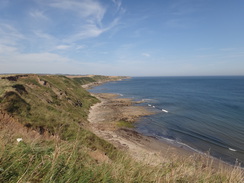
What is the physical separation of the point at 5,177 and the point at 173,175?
12.4 feet

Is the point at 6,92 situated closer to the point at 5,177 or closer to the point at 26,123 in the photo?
the point at 26,123

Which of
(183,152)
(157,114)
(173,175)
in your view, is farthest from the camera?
(157,114)

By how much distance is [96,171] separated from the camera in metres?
3.54

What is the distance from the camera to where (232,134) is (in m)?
24.1

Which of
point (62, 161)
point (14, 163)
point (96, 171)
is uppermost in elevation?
point (14, 163)

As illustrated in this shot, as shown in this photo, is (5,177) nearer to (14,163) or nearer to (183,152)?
(14,163)

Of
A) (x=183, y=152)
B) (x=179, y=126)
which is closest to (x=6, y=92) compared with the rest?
(x=183, y=152)

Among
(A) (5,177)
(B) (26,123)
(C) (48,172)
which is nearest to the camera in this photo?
(A) (5,177)

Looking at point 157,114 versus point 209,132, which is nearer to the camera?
point 209,132

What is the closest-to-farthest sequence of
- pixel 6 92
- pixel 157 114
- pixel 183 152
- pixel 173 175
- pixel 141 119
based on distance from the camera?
1. pixel 173 175
2. pixel 6 92
3. pixel 183 152
4. pixel 141 119
5. pixel 157 114

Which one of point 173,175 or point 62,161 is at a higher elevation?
point 62,161

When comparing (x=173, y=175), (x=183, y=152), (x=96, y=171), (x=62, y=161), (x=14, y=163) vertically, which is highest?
(x=14, y=163)

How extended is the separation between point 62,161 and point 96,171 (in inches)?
32.5

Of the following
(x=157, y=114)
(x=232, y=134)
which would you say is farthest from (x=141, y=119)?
(x=232, y=134)
